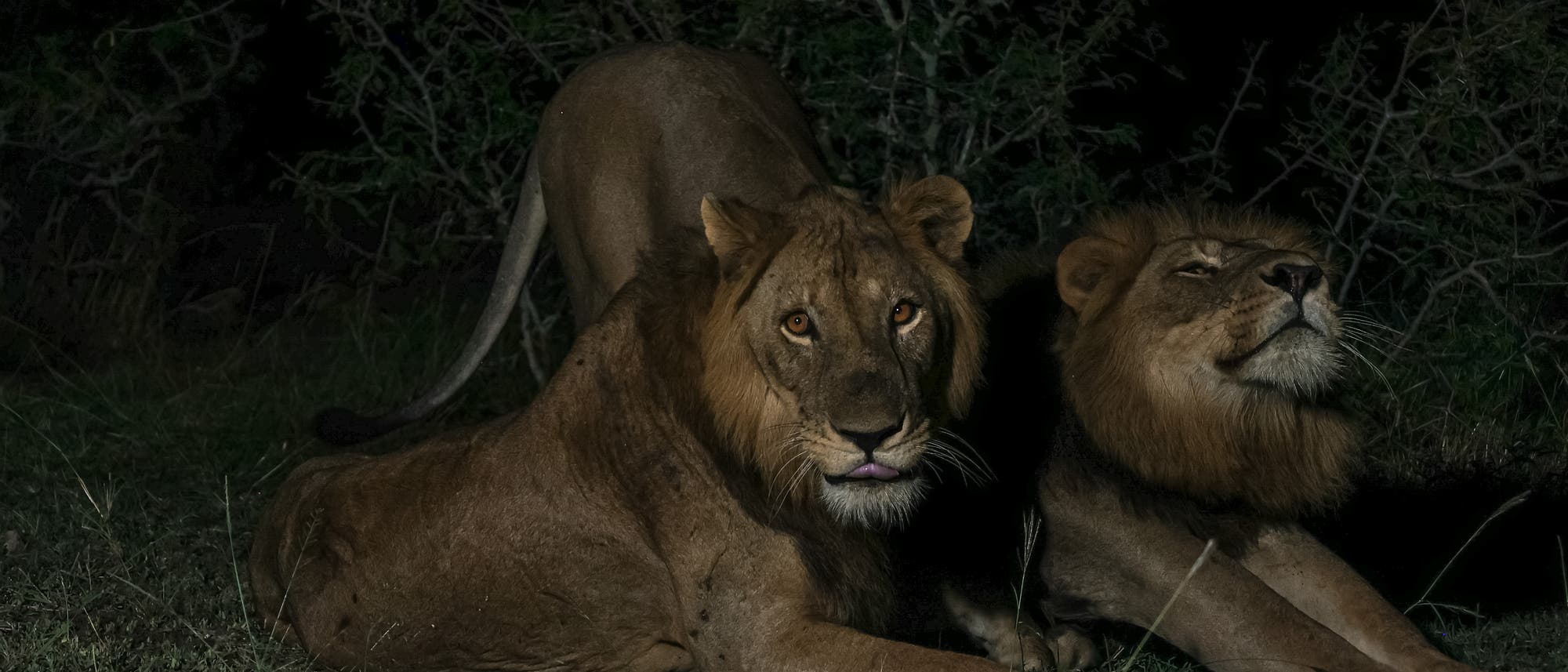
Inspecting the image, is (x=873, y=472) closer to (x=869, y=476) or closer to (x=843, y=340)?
(x=869, y=476)

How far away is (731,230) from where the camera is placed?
3240mm

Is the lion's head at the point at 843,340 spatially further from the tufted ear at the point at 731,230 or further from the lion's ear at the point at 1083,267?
the lion's ear at the point at 1083,267

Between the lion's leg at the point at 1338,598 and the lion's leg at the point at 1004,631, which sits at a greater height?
the lion's leg at the point at 1338,598

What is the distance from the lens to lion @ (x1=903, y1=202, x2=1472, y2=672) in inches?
142

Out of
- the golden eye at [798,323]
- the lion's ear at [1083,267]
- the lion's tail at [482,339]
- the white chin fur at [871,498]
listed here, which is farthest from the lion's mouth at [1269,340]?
the lion's tail at [482,339]

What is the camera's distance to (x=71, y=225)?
25.5 ft

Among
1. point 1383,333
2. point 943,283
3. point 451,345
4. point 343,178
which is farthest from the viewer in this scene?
point 343,178

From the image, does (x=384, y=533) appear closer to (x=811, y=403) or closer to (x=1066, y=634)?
(x=811, y=403)

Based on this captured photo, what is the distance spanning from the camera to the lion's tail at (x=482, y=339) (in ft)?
16.9

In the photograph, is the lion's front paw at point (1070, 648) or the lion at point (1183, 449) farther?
the lion's front paw at point (1070, 648)

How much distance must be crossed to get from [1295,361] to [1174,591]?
547mm

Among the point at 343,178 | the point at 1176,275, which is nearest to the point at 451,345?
the point at 343,178

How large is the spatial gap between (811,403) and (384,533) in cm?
103

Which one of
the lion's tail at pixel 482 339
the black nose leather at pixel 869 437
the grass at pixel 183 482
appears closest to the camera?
the black nose leather at pixel 869 437
